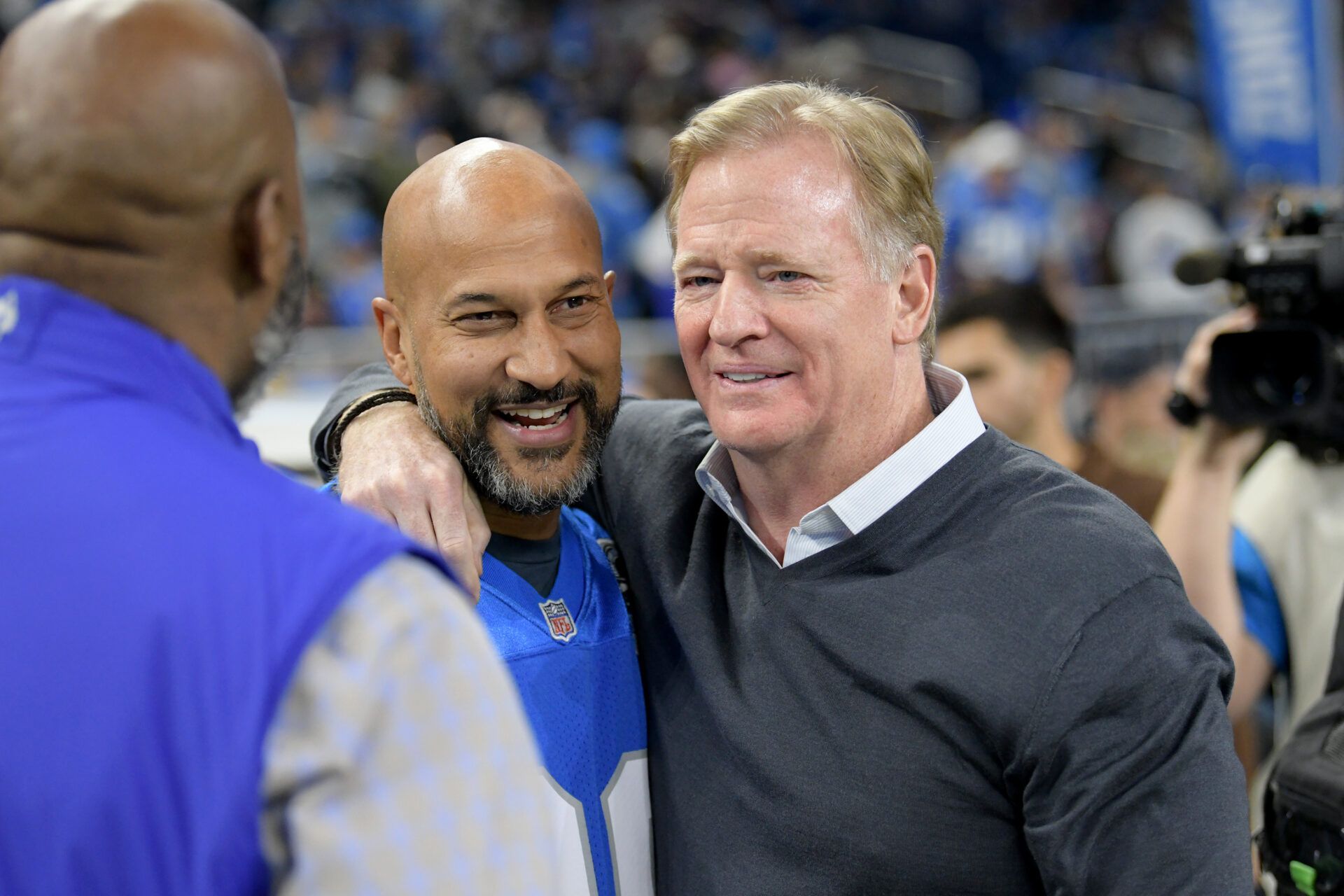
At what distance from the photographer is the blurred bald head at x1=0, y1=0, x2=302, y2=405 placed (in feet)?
3.00

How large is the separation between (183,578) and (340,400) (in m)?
1.26

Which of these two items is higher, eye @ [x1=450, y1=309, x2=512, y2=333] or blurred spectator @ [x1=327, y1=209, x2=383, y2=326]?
eye @ [x1=450, y1=309, x2=512, y2=333]

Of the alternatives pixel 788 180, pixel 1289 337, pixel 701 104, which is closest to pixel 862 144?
pixel 788 180

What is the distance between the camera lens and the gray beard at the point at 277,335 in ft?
3.35

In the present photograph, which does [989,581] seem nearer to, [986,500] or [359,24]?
[986,500]

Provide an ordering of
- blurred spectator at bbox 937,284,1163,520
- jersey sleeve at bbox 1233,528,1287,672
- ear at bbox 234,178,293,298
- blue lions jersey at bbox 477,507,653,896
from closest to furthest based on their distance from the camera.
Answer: ear at bbox 234,178,293,298
blue lions jersey at bbox 477,507,653,896
jersey sleeve at bbox 1233,528,1287,672
blurred spectator at bbox 937,284,1163,520

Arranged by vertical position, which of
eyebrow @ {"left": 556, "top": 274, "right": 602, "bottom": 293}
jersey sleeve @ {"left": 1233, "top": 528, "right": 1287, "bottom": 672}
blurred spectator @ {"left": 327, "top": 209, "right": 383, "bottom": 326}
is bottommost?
blurred spectator @ {"left": 327, "top": 209, "right": 383, "bottom": 326}

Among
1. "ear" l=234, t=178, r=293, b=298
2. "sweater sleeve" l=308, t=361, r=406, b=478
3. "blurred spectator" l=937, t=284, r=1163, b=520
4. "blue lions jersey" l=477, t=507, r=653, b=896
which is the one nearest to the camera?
"ear" l=234, t=178, r=293, b=298

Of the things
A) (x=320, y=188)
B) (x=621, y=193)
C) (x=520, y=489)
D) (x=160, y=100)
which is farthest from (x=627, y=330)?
(x=160, y=100)

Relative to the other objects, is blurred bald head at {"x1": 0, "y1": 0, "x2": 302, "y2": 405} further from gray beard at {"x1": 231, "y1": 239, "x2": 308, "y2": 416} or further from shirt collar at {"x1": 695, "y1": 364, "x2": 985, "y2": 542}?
shirt collar at {"x1": 695, "y1": 364, "x2": 985, "y2": 542}

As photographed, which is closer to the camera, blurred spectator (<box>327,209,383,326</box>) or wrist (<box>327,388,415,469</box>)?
wrist (<box>327,388,415,469</box>)

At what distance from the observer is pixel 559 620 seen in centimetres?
173

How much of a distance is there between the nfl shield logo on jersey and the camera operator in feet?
4.30

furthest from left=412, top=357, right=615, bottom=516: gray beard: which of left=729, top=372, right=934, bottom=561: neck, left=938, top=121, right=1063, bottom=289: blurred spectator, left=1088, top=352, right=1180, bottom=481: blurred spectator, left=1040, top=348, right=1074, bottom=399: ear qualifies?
left=938, top=121, right=1063, bottom=289: blurred spectator
